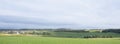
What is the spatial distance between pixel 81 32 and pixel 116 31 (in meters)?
7.83

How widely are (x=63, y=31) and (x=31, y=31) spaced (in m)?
9.98

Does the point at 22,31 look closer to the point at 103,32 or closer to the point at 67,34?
the point at 67,34

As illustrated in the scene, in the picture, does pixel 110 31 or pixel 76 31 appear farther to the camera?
pixel 76 31

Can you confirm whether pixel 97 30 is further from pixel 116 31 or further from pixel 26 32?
pixel 26 32

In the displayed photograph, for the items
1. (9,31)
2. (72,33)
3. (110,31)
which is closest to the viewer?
(110,31)

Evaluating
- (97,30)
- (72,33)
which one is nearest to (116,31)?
(97,30)

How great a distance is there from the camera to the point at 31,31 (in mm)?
66375

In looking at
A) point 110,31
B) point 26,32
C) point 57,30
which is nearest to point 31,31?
point 26,32

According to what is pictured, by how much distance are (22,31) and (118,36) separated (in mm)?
23582

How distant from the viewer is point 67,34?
191 ft

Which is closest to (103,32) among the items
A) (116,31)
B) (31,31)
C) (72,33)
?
(116,31)

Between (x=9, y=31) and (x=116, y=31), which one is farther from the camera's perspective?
(x=9, y=31)

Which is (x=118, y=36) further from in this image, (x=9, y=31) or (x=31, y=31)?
(x=9, y=31)

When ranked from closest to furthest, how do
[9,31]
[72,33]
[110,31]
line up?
[110,31] < [72,33] < [9,31]
